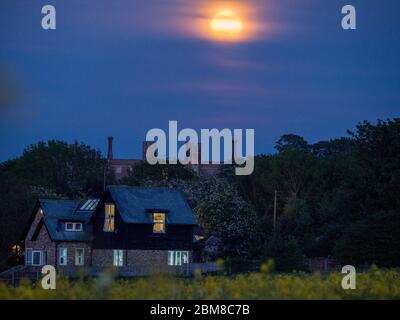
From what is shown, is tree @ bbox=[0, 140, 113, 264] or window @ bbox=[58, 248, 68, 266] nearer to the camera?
window @ bbox=[58, 248, 68, 266]

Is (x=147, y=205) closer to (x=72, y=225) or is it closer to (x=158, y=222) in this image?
(x=158, y=222)

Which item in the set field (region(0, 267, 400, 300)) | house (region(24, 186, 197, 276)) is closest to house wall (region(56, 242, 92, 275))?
house (region(24, 186, 197, 276))

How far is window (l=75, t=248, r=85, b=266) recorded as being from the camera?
75.8 meters

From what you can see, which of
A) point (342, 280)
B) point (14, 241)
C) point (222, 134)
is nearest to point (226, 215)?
point (14, 241)

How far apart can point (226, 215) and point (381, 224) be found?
2506cm

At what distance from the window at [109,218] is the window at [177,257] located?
14.0ft

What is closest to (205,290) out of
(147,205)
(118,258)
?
(118,258)

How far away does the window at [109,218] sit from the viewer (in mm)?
76062

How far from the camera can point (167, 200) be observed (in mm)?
76875

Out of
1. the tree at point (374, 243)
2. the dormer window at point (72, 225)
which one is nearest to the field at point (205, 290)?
the tree at point (374, 243)

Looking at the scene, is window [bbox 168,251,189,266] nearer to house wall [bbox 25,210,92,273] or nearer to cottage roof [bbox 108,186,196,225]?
cottage roof [bbox 108,186,196,225]

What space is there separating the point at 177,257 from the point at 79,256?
668 centimetres

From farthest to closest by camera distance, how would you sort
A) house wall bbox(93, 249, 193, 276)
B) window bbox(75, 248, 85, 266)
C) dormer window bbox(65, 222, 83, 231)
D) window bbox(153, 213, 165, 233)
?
dormer window bbox(65, 222, 83, 231)
window bbox(75, 248, 85, 266)
window bbox(153, 213, 165, 233)
house wall bbox(93, 249, 193, 276)

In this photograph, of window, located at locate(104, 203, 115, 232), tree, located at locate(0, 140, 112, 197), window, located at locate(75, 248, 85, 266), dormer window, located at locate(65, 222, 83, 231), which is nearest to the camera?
window, located at locate(75, 248, 85, 266)
